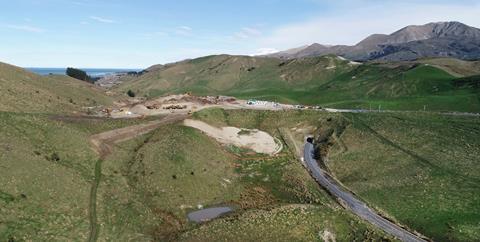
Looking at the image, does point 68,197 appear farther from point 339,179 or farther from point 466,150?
point 466,150

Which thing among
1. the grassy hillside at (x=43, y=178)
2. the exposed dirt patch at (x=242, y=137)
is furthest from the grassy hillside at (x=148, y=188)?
the exposed dirt patch at (x=242, y=137)

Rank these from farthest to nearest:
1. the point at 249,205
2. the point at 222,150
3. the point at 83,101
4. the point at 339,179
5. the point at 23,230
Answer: the point at 83,101, the point at 222,150, the point at 339,179, the point at 249,205, the point at 23,230

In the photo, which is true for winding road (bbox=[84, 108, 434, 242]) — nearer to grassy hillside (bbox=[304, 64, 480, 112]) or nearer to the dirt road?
→ the dirt road

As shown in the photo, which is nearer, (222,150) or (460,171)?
(460,171)

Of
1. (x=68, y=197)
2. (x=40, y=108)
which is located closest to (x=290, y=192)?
(x=68, y=197)

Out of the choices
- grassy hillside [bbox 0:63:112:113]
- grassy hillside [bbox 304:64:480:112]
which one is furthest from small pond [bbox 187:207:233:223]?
grassy hillside [bbox 304:64:480:112]

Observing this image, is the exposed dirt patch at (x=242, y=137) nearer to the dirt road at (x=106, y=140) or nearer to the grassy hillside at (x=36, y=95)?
the dirt road at (x=106, y=140)
